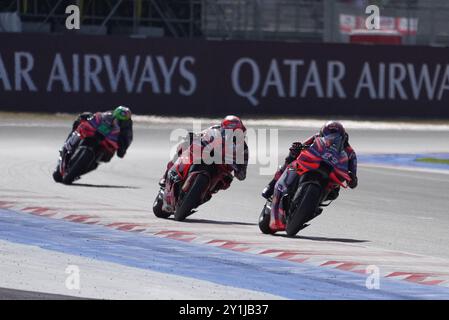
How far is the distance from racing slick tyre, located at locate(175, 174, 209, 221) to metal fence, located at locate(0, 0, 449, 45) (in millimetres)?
21601

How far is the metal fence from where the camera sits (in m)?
37.4

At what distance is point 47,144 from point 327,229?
1307cm

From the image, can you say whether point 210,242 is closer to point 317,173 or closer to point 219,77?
point 317,173

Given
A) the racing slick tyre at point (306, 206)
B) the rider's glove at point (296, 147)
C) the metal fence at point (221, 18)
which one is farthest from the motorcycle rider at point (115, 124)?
the metal fence at point (221, 18)

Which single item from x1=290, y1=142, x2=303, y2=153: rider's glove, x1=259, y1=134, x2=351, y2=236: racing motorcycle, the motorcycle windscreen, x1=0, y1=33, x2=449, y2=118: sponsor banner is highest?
the motorcycle windscreen

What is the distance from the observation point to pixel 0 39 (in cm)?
3331

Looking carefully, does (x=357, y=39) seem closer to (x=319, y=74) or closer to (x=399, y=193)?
(x=319, y=74)

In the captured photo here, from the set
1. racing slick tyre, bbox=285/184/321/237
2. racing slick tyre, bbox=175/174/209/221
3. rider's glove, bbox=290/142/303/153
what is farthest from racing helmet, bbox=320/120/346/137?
racing slick tyre, bbox=175/174/209/221

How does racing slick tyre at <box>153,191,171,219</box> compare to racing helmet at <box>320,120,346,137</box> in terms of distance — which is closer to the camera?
racing helmet at <box>320,120,346,137</box>

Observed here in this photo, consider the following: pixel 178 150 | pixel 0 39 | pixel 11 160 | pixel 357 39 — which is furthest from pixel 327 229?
pixel 357 39

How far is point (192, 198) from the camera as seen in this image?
14.9m

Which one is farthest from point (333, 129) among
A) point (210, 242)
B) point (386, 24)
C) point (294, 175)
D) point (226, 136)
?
point (386, 24)

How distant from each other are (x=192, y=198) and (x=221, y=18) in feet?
82.6

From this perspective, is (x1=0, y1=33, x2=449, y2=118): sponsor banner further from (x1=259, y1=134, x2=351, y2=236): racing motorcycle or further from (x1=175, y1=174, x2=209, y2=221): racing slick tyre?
(x1=259, y1=134, x2=351, y2=236): racing motorcycle
